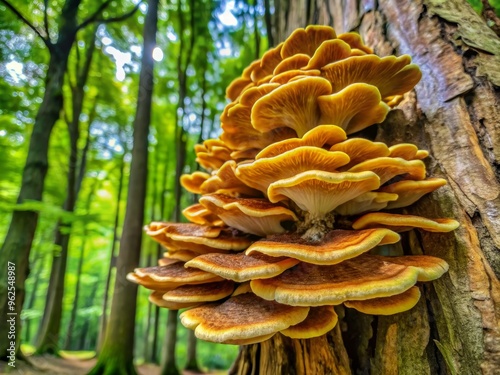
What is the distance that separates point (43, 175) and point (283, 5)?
5045mm

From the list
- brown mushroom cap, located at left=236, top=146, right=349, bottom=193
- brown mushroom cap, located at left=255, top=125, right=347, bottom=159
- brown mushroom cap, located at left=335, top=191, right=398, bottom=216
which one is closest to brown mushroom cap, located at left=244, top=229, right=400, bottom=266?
brown mushroom cap, located at left=335, top=191, right=398, bottom=216

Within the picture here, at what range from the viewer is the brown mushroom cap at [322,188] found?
117 centimetres

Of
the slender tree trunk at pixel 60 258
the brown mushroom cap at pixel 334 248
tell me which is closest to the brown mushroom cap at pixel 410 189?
the brown mushroom cap at pixel 334 248

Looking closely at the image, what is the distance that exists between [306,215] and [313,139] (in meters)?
0.45

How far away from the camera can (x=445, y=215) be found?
4.47ft

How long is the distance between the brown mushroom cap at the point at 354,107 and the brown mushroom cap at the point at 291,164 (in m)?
0.36

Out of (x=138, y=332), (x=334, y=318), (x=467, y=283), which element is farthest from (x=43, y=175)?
(x=138, y=332)

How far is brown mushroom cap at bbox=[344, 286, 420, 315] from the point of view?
46.1 inches

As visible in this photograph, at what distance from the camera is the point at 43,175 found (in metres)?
5.19

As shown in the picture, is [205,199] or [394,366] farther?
[205,199]

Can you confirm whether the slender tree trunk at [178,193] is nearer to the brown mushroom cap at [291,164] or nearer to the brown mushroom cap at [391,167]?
the brown mushroom cap at [291,164]

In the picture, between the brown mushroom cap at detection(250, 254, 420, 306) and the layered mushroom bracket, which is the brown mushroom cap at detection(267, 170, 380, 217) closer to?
the layered mushroom bracket

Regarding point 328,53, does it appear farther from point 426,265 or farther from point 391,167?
point 426,265

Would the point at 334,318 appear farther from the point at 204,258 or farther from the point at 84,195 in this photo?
Answer: the point at 84,195
